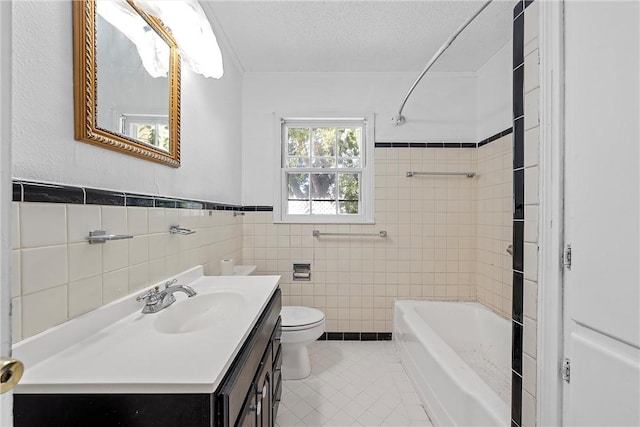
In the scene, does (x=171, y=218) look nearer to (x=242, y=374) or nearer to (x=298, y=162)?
(x=242, y=374)

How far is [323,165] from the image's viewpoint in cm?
255

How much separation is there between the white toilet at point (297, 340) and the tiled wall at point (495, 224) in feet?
4.47

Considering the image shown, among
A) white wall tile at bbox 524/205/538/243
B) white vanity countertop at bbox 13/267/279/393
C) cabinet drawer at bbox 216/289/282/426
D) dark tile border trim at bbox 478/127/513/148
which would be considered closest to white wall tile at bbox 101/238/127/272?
white vanity countertop at bbox 13/267/279/393

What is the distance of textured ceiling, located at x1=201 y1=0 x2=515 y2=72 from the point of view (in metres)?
1.70

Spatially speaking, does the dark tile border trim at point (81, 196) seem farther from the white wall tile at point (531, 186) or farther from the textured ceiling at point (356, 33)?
the white wall tile at point (531, 186)

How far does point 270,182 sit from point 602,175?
2121 mm

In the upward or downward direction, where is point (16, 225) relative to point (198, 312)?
upward

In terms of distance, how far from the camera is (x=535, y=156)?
0.92m

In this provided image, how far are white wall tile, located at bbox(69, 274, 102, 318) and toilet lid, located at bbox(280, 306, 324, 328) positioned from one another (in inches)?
44.3

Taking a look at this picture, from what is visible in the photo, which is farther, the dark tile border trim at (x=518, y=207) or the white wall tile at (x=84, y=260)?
the dark tile border trim at (x=518, y=207)

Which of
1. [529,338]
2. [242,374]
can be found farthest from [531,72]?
[242,374]

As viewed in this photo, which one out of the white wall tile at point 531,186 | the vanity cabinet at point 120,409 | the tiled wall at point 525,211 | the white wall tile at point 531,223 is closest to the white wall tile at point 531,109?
the tiled wall at point 525,211

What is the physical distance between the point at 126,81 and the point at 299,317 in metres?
1.66

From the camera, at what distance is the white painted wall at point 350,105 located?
2455mm
